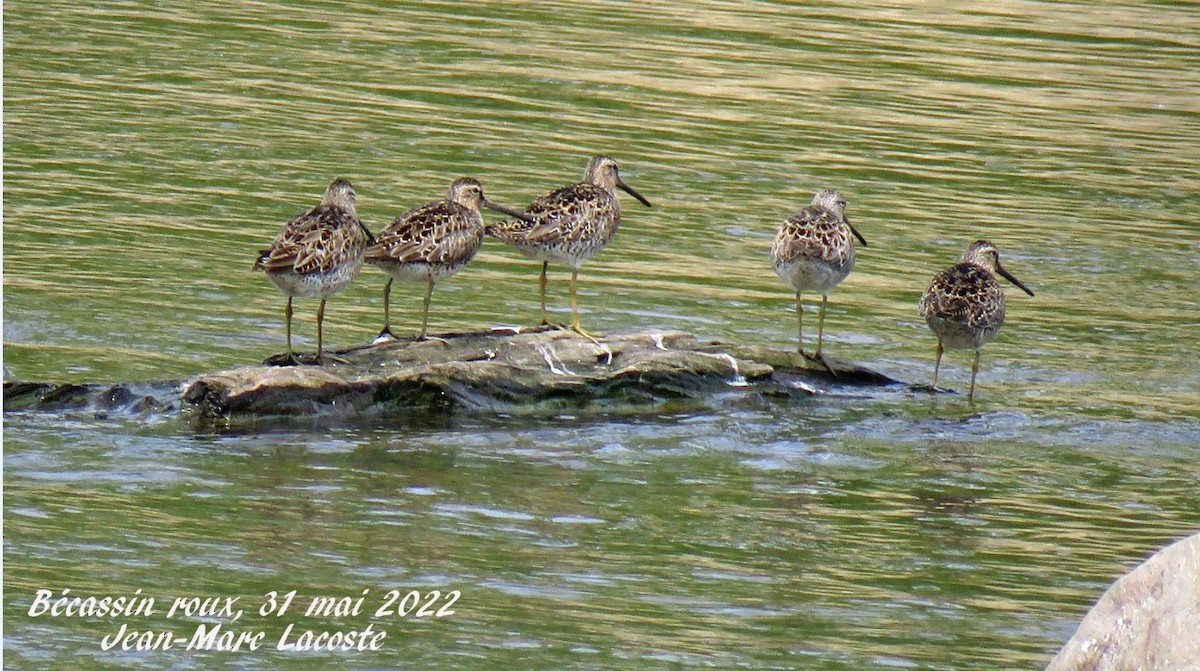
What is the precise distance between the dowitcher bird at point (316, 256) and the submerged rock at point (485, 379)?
0.39 meters

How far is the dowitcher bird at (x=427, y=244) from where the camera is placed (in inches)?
477

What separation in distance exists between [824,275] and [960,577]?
3.88m

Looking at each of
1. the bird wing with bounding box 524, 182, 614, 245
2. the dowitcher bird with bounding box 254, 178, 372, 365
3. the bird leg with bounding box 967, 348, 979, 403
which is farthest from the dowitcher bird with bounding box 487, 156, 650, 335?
the bird leg with bounding box 967, 348, 979, 403

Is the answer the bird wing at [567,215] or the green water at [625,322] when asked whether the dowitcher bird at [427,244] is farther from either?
the green water at [625,322]

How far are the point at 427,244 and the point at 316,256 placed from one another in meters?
0.89

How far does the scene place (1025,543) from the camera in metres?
10.2

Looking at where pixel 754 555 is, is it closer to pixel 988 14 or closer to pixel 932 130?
pixel 932 130

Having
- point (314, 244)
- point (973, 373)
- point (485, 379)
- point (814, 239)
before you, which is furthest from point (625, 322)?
point (314, 244)

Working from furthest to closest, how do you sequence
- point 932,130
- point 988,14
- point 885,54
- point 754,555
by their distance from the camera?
point 988,14, point 885,54, point 932,130, point 754,555

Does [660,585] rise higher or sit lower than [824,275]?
lower

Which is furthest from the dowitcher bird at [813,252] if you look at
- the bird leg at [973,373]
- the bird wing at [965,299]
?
the bird leg at [973,373]

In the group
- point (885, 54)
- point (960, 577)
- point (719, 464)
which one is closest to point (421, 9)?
point (885, 54)

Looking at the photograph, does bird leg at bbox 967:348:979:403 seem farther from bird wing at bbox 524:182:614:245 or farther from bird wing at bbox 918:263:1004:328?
bird wing at bbox 524:182:614:245

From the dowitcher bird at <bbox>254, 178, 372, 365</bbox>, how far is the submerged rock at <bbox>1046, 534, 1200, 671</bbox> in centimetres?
578
